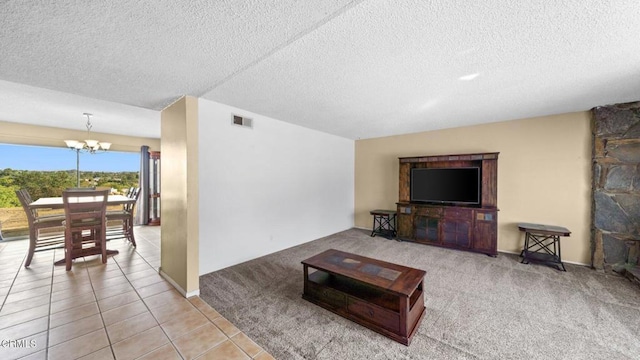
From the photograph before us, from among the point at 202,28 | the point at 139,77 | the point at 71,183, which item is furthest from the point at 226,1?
the point at 71,183

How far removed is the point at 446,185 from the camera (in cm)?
432

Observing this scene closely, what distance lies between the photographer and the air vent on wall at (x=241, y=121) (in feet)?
10.8

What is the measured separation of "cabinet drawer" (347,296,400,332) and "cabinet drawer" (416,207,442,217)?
2.95 meters

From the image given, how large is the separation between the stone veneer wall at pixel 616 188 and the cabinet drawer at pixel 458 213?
60.2 inches

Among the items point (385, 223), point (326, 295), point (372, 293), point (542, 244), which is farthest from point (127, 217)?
point (542, 244)

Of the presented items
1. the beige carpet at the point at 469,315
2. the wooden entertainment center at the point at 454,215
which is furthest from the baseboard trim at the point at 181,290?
the wooden entertainment center at the point at 454,215

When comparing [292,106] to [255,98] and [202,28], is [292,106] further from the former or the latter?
[202,28]

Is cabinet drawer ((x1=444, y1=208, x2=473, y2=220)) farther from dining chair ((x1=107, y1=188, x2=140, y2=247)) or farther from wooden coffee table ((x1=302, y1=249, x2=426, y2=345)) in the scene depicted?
dining chair ((x1=107, y1=188, x2=140, y2=247))

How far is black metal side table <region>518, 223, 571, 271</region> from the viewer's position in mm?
3254

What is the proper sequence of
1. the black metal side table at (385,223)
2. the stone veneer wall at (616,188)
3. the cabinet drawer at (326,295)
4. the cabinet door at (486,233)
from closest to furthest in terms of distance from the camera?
the cabinet drawer at (326,295)
the stone veneer wall at (616,188)
the cabinet door at (486,233)
the black metal side table at (385,223)

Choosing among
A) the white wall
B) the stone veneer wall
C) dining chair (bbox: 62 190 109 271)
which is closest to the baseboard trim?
the white wall

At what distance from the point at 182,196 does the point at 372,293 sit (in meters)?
2.27

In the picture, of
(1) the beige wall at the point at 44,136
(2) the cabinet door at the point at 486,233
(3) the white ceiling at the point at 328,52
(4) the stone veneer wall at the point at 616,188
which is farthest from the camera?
(1) the beige wall at the point at 44,136

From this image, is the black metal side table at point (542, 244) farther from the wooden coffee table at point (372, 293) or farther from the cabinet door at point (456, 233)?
the wooden coffee table at point (372, 293)
